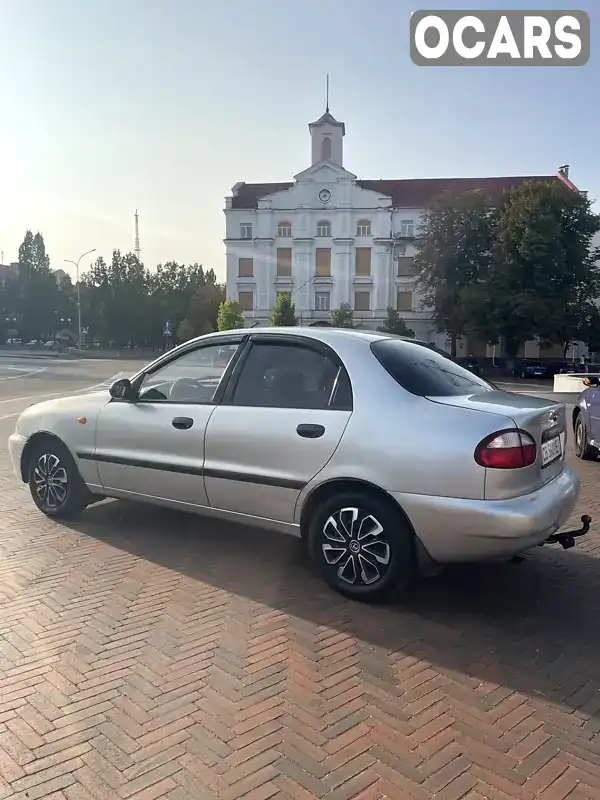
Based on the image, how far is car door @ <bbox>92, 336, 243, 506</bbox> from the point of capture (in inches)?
187

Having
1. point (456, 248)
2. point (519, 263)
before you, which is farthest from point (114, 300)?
point (519, 263)

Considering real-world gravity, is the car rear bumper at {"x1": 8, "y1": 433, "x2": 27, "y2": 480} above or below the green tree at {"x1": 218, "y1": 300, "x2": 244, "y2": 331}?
below

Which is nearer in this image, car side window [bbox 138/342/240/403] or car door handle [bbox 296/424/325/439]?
car door handle [bbox 296/424/325/439]

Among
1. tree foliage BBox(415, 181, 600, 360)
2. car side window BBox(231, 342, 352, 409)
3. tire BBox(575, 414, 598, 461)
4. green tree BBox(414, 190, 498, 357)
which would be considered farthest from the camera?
green tree BBox(414, 190, 498, 357)

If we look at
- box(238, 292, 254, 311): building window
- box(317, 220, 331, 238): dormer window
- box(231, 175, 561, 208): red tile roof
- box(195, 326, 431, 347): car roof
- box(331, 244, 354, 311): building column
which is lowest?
box(195, 326, 431, 347): car roof

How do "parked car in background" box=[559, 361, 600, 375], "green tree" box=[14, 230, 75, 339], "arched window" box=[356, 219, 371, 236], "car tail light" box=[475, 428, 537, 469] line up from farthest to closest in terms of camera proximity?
"green tree" box=[14, 230, 75, 339]
"arched window" box=[356, 219, 371, 236]
"parked car in background" box=[559, 361, 600, 375]
"car tail light" box=[475, 428, 537, 469]

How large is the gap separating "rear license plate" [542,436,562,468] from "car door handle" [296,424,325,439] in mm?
1362

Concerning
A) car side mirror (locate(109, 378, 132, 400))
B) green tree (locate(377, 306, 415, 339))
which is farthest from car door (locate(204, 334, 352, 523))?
green tree (locate(377, 306, 415, 339))

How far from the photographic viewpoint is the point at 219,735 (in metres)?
2.72

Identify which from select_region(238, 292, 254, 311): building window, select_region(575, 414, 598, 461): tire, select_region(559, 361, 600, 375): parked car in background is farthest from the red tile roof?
select_region(575, 414, 598, 461): tire

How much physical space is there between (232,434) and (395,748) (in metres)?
2.35

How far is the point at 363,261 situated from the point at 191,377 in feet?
186

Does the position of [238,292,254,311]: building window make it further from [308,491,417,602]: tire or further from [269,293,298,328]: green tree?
[308,491,417,602]: tire

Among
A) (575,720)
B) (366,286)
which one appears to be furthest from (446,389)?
(366,286)
